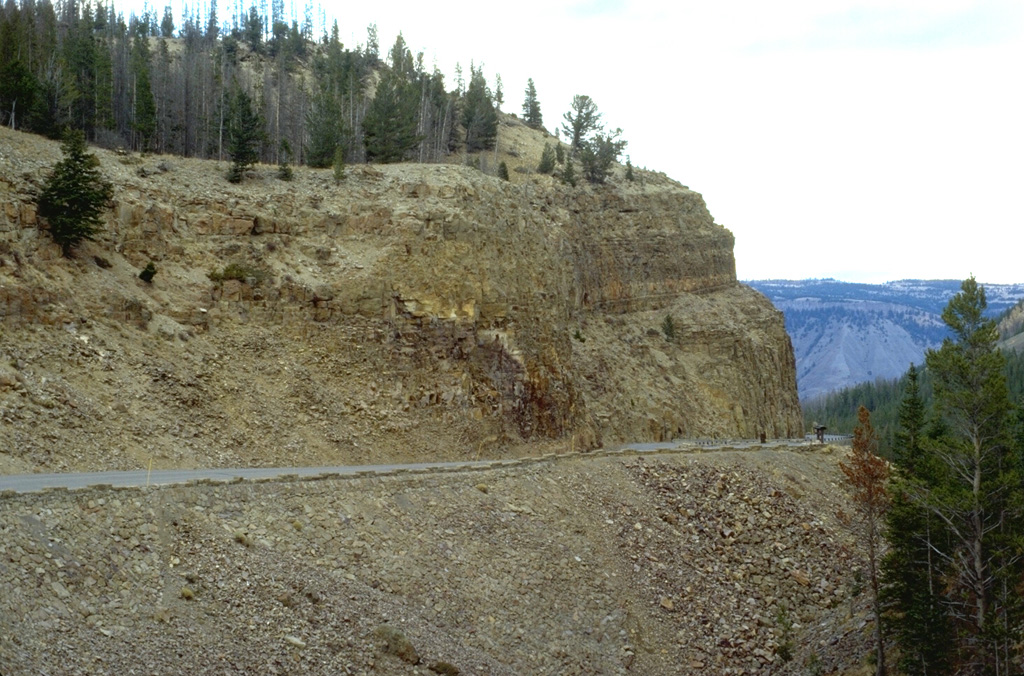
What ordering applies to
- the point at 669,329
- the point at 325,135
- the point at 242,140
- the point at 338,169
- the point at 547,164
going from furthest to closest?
the point at 547,164
the point at 669,329
the point at 325,135
the point at 338,169
the point at 242,140

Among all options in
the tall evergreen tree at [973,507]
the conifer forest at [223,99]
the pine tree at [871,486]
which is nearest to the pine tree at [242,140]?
the conifer forest at [223,99]

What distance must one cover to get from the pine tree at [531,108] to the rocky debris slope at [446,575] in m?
50.5

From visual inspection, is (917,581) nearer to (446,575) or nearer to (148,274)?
(446,575)

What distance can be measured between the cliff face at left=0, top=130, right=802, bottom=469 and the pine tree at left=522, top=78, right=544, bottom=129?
35912mm

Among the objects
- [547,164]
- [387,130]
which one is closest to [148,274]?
[387,130]

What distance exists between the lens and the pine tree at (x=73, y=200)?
34.2 meters

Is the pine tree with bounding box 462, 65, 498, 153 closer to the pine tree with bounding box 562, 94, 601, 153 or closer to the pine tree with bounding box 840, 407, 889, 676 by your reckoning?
the pine tree with bounding box 562, 94, 601, 153

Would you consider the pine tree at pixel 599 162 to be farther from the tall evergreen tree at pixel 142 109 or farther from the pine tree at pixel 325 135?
the tall evergreen tree at pixel 142 109

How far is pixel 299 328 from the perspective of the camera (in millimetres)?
37938

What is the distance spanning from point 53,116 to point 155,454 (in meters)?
20.6

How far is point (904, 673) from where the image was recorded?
87.0 feet

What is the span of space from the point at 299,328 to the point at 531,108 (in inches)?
Result: 2111

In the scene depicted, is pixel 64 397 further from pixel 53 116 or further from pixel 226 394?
pixel 53 116

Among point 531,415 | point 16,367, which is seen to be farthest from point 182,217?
point 531,415
